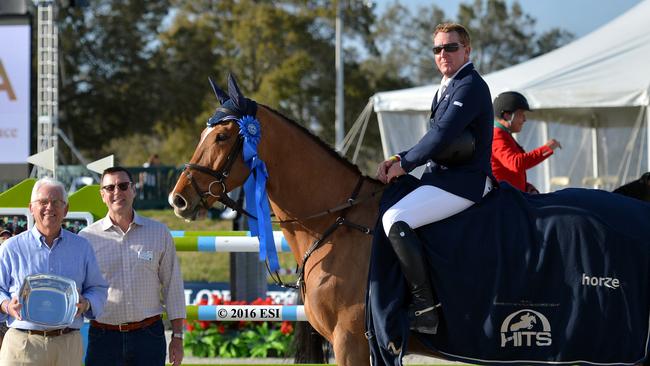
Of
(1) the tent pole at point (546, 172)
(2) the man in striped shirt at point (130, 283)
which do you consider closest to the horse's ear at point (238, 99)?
(2) the man in striped shirt at point (130, 283)

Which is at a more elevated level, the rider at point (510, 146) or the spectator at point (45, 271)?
the rider at point (510, 146)

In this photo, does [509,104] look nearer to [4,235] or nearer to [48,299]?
[4,235]

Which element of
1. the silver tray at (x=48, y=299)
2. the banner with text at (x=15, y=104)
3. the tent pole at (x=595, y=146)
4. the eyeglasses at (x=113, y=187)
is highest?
the banner with text at (x=15, y=104)

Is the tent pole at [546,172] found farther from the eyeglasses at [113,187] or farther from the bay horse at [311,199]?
the eyeglasses at [113,187]

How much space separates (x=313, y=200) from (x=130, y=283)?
1184mm

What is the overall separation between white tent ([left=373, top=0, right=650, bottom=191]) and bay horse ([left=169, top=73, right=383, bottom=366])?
8.14m

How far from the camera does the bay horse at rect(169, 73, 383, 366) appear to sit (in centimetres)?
531

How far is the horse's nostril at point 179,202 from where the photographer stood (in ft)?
17.3

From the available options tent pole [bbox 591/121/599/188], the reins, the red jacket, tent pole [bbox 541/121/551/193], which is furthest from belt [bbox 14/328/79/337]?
tent pole [bbox 591/121/599/188]

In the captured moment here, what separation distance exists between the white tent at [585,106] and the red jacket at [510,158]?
5952 mm

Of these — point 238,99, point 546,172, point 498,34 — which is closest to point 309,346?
point 238,99

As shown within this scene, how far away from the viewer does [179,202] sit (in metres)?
5.30

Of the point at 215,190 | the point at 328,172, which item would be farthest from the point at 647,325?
the point at 215,190

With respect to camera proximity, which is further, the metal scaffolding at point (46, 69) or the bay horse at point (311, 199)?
the metal scaffolding at point (46, 69)
